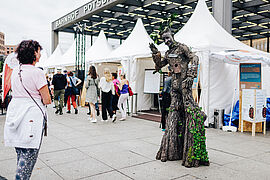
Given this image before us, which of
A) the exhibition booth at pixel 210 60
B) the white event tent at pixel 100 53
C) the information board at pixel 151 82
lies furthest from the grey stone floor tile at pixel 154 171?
the white event tent at pixel 100 53

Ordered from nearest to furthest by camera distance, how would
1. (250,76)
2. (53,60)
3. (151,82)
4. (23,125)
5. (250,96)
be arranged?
1. (23,125)
2. (250,96)
3. (250,76)
4. (151,82)
5. (53,60)

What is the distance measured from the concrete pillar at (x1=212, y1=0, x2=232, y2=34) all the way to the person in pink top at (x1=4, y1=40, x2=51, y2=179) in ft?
29.3

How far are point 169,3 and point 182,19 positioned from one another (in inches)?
172

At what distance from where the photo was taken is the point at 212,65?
7969mm

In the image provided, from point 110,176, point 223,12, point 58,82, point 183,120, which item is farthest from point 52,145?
point 223,12

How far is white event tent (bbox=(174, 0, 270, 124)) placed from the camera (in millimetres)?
7844

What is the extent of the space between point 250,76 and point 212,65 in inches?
44.9

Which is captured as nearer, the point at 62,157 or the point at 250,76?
the point at 62,157

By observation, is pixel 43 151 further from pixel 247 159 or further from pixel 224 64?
pixel 224 64

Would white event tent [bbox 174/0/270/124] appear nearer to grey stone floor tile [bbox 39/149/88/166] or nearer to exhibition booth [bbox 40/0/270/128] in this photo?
exhibition booth [bbox 40/0/270/128]

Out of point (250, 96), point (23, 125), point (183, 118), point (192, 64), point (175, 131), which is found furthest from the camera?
point (250, 96)

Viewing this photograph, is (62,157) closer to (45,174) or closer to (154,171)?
(45,174)

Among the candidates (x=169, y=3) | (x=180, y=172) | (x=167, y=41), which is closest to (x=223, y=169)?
(x=180, y=172)

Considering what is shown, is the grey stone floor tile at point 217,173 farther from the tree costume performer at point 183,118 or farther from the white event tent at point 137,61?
the white event tent at point 137,61
